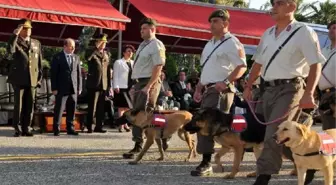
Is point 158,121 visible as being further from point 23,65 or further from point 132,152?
point 23,65

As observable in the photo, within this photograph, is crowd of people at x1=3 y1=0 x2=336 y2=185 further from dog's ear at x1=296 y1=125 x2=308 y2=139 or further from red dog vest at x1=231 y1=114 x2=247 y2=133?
red dog vest at x1=231 y1=114 x2=247 y2=133

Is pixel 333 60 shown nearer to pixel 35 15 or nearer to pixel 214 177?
pixel 214 177

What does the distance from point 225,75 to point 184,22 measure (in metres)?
8.07

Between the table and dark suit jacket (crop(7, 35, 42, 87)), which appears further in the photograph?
the table

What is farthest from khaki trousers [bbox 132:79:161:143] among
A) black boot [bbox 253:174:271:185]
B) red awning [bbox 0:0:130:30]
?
red awning [bbox 0:0:130:30]

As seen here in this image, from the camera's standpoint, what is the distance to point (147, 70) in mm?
8414

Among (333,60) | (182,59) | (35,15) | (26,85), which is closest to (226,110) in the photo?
(333,60)

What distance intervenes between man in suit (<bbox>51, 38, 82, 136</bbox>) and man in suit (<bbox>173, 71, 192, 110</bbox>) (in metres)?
4.54

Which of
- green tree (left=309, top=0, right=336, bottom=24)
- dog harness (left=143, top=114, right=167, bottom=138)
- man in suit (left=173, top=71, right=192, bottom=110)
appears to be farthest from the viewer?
green tree (left=309, top=0, right=336, bottom=24)

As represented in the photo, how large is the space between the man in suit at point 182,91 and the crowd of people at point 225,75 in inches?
163

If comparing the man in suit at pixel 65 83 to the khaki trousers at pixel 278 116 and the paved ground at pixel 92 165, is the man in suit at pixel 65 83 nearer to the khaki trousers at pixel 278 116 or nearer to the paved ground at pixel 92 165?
the paved ground at pixel 92 165

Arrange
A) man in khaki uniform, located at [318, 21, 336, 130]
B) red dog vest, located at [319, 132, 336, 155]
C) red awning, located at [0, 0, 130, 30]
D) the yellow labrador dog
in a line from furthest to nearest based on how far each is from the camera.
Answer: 1. red awning, located at [0, 0, 130, 30]
2. man in khaki uniform, located at [318, 21, 336, 130]
3. red dog vest, located at [319, 132, 336, 155]
4. the yellow labrador dog

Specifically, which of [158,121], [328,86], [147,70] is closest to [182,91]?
[147,70]

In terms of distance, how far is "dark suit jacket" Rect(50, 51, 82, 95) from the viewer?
11750mm
